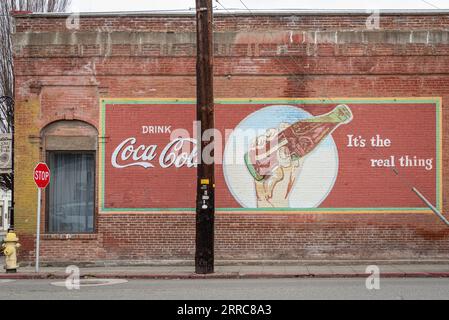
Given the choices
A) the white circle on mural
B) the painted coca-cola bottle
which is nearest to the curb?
the white circle on mural

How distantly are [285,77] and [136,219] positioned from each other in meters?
5.85

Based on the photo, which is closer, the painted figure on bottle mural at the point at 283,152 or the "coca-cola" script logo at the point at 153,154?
the painted figure on bottle mural at the point at 283,152

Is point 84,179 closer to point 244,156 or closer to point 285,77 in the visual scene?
point 244,156

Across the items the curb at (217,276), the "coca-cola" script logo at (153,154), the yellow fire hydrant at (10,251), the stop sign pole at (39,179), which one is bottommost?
the curb at (217,276)

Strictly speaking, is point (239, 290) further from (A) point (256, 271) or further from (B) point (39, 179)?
(B) point (39, 179)

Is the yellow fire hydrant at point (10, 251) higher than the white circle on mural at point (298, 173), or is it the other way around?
Answer: the white circle on mural at point (298, 173)

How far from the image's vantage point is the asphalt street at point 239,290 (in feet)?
40.0

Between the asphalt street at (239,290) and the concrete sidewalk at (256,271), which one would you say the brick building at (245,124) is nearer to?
the concrete sidewalk at (256,271)

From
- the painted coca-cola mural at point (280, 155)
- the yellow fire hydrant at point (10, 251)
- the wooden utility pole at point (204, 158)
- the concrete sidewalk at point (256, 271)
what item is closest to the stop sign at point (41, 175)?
the yellow fire hydrant at point (10, 251)

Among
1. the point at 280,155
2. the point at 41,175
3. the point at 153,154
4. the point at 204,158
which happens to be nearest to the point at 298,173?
the point at 280,155

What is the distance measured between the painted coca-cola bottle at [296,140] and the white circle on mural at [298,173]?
0.14 meters

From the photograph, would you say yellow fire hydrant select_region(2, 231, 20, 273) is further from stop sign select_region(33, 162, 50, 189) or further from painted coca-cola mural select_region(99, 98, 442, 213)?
painted coca-cola mural select_region(99, 98, 442, 213)

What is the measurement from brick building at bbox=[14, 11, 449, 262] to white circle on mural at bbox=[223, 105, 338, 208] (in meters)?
0.04

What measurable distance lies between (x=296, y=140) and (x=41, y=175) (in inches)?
278
